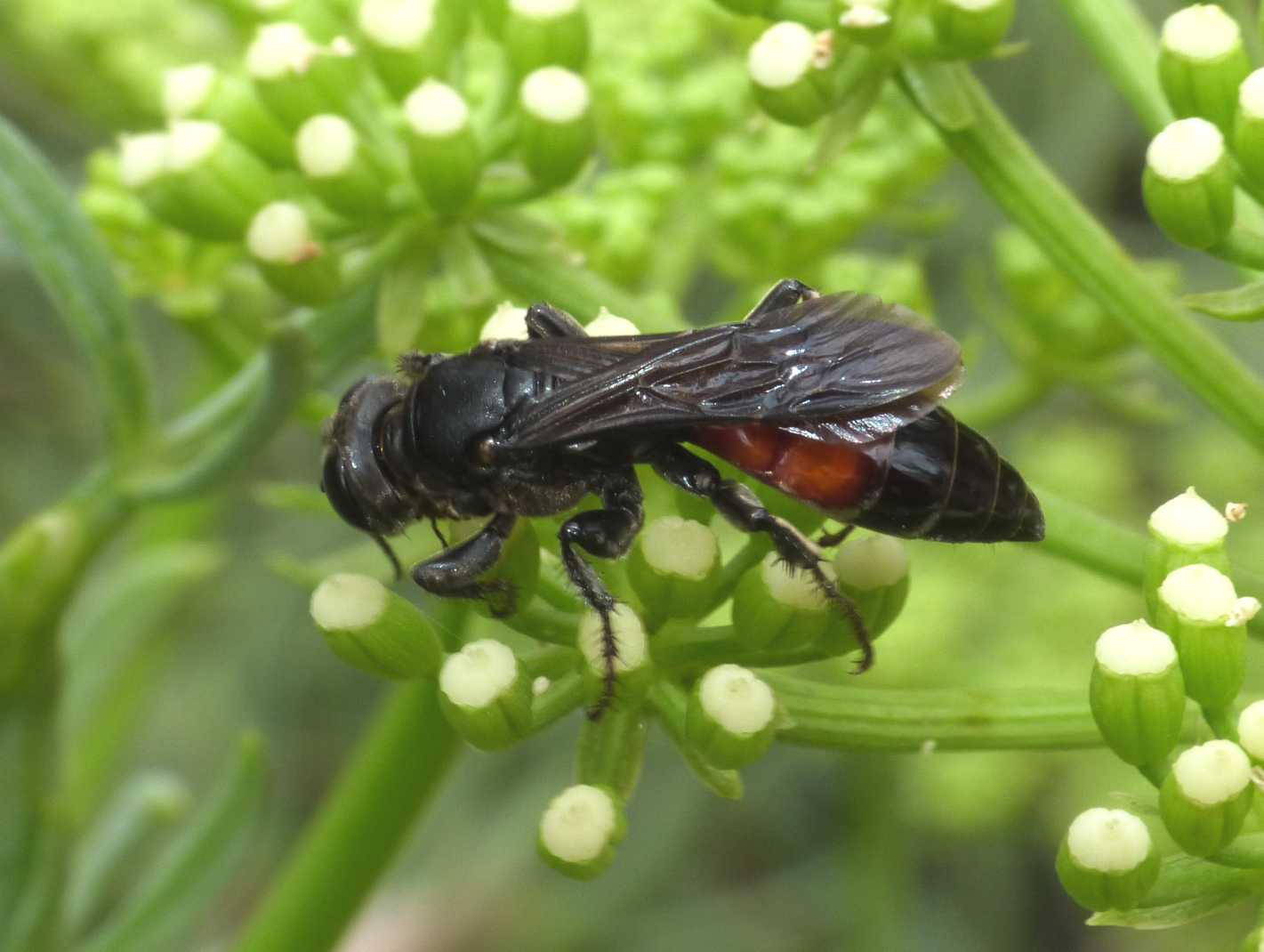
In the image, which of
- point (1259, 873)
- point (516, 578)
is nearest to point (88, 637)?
point (516, 578)

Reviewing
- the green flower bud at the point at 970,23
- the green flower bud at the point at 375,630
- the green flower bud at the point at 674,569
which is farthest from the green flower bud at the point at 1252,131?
the green flower bud at the point at 375,630

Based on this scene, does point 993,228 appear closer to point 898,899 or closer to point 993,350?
point 993,350

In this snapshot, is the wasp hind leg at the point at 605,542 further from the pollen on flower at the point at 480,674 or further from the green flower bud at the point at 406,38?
the green flower bud at the point at 406,38

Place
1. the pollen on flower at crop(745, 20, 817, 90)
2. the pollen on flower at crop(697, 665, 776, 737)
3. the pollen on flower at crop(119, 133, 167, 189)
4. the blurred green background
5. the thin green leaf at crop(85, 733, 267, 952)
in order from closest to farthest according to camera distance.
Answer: the pollen on flower at crop(697, 665, 776, 737) → the pollen on flower at crop(745, 20, 817, 90) → the pollen on flower at crop(119, 133, 167, 189) → the thin green leaf at crop(85, 733, 267, 952) → the blurred green background

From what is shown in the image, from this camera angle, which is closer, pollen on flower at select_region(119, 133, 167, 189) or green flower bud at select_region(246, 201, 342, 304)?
A: green flower bud at select_region(246, 201, 342, 304)

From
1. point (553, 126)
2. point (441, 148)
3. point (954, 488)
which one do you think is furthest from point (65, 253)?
point (954, 488)

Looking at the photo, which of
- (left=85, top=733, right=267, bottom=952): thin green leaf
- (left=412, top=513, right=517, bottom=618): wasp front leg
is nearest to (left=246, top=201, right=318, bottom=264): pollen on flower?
(left=412, top=513, right=517, bottom=618): wasp front leg

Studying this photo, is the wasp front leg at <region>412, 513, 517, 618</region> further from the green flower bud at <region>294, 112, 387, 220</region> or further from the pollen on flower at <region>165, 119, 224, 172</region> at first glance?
the pollen on flower at <region>165, 119, 224, 172</region>
